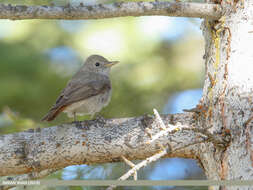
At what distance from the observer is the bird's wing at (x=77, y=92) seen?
443 centimetres

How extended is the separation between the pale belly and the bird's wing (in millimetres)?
55

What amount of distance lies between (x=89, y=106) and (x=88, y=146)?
154 cm

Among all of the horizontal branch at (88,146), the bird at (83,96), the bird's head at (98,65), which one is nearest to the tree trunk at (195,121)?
the horizontal branch at (88,146)

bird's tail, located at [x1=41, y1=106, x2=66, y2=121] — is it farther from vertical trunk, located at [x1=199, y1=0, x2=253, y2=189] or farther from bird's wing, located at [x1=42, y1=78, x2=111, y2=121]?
vertical trunk, located at [x1=199, y1=0, x2=253, y2=189]

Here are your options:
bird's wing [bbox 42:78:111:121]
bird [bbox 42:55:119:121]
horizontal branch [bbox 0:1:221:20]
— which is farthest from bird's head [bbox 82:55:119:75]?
horizontal branch [bbox 0:1:221:20]

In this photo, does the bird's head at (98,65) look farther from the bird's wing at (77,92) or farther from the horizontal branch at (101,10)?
the horizontal branch at (101,10)

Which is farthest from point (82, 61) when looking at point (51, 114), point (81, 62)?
point (51, 114)

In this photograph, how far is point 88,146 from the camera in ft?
11.2

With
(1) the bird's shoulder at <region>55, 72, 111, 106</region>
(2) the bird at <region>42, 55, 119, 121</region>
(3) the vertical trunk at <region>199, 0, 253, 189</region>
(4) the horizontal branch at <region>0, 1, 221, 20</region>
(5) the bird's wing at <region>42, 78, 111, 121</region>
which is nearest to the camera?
(3) the vertical trunk at <region>199, 0, 253, 189</region>

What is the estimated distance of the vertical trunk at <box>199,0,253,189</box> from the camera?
2811 mm

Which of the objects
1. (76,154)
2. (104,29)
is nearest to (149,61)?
(104,29)

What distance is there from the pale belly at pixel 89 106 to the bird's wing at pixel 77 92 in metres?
0.06

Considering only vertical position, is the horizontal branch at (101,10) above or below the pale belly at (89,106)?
above

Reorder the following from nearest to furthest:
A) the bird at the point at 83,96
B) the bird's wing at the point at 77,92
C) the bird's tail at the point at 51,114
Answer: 1. the bird's tail at the point at 51,114
2. the bird's wing at the point at 77,92
3. the bird at the point at 83,96
